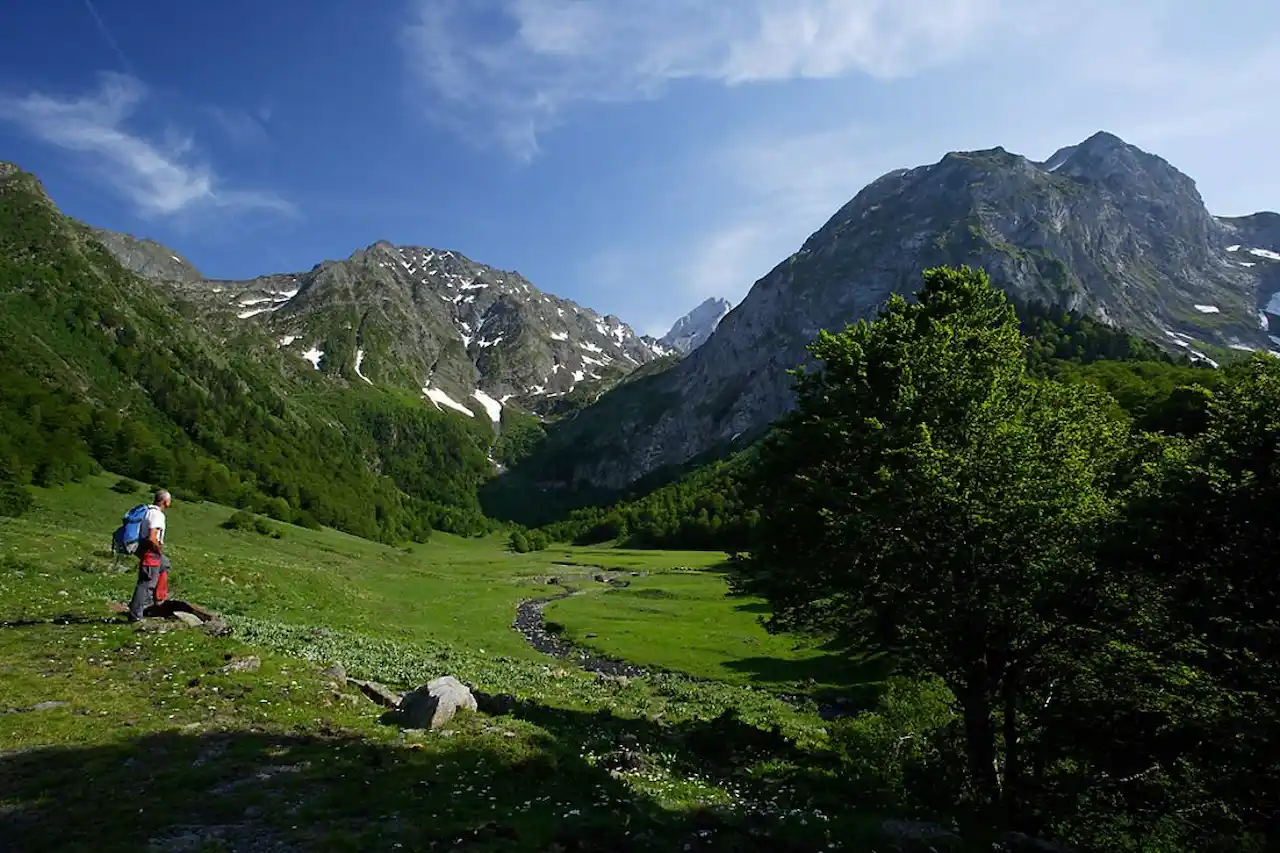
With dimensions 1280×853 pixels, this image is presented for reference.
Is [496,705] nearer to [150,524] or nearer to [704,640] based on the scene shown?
[150,524]

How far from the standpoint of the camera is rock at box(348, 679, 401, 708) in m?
20.9

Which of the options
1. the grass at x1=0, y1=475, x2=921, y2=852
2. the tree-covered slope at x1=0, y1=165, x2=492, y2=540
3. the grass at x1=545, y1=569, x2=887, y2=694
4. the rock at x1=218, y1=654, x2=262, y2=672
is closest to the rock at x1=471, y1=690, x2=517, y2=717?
the grass at x1=0, y1=475, x2=921, y2=852

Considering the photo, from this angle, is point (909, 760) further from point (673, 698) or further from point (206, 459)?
point (206, 459)

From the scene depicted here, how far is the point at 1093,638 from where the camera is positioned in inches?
695

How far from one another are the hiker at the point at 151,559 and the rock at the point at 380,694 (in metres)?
7.92

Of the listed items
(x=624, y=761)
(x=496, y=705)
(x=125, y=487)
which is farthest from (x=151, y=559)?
(x=125, y=487)

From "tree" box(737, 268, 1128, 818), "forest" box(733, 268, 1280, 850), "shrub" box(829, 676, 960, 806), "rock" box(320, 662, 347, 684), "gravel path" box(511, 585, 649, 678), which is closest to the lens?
"forest" box(733, 268, 1280, 850)

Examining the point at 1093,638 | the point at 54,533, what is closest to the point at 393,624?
the point at 54,533

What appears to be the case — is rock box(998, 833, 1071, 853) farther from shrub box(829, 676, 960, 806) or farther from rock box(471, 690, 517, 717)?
rock box(471, 690, 517, 717)

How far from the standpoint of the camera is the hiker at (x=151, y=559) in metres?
22.0

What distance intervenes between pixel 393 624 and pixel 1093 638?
4964 centimetres

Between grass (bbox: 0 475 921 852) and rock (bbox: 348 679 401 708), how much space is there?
63cm

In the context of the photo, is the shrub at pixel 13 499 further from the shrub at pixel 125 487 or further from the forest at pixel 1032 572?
the forest at pixel 1032 572

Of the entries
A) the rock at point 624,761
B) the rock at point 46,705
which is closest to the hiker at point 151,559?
the rock at point 46,705
